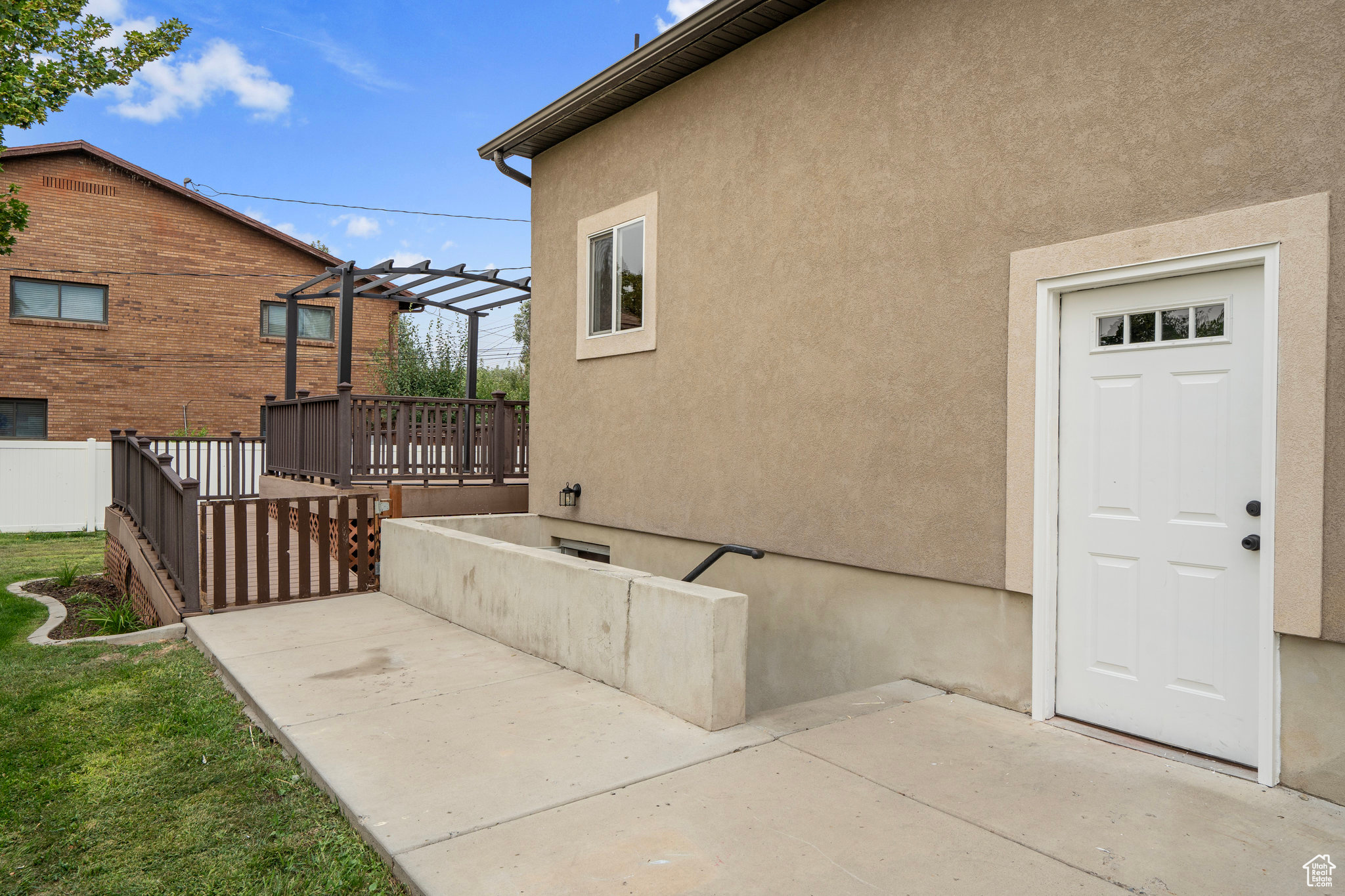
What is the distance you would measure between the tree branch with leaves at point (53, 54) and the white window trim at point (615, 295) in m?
6.50

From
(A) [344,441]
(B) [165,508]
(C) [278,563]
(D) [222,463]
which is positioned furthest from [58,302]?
(C) [278,563]

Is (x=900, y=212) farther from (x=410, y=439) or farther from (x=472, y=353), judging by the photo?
(x=472, y=353)

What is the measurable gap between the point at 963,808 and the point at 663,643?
68.8 inches

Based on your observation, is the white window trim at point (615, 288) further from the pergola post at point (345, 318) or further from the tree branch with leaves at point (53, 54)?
the tree branch with leaves at point (53, 54)

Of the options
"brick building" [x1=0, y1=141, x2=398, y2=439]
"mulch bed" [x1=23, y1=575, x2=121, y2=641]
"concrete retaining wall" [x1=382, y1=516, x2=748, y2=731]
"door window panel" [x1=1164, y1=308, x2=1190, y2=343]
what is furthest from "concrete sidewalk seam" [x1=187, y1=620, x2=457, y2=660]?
"brick building" [x1=0, y1=141, x2=398, y2=439]

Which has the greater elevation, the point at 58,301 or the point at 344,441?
the point at 58,301

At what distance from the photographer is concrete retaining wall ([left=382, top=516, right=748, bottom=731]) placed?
411 centimetres

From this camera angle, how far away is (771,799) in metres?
3.26

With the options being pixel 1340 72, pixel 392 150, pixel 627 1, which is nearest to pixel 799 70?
pixel 1340 72

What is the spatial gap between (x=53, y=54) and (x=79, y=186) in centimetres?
904

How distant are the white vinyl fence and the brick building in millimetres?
2662

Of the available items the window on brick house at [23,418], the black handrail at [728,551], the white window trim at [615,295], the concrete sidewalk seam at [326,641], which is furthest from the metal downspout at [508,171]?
the window on brick house at [23,418]

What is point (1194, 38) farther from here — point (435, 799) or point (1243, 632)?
point (435, 799)

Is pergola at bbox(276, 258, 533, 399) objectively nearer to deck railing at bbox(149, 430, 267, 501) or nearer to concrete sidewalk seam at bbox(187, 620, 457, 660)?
deck railing at bbox(149, 430, 267, 501)
